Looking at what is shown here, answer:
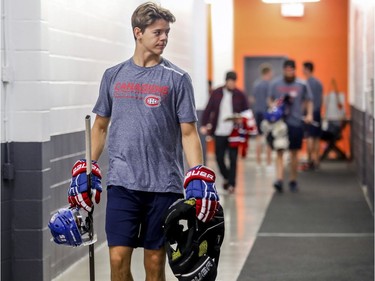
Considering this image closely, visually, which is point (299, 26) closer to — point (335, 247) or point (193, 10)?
point (193, 10)

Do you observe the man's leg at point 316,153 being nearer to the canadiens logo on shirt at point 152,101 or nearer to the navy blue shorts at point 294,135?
the navy blue shorts at point 294,135

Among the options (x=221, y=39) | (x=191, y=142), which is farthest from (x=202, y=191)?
(x=221, y=39)

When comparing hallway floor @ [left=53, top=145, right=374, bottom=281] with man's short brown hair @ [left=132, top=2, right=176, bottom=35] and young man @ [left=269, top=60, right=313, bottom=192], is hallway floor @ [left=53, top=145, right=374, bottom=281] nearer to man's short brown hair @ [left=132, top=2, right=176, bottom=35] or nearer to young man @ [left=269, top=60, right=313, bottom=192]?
young man @ [left=269, top=60, right=313, bottom=192]

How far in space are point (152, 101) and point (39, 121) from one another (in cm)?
180

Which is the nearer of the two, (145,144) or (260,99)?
(145,144)

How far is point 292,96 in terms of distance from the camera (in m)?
13.6

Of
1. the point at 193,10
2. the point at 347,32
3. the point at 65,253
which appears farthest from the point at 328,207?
the point at 347,32

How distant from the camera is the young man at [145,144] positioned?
205 inches

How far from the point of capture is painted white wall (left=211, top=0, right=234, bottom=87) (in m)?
20.1

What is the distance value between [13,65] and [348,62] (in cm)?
1644

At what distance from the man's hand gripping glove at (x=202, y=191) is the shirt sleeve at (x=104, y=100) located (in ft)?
2.07

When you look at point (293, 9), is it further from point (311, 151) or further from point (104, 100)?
point (104, 100)

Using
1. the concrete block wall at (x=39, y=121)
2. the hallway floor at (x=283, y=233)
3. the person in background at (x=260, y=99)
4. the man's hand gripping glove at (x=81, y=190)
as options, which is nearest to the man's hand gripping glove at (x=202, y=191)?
the man's hand gripping glove at (x=81, y=190)

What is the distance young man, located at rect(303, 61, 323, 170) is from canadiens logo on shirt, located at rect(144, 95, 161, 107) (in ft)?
41.2
